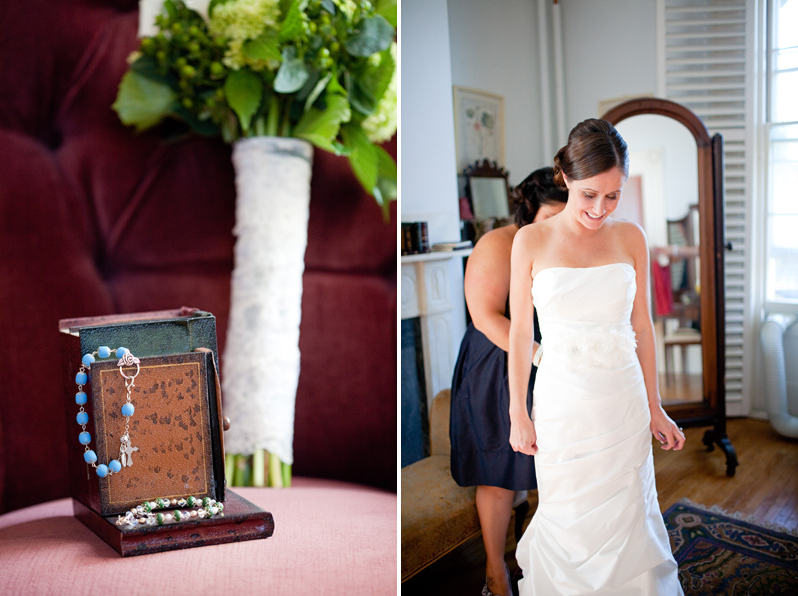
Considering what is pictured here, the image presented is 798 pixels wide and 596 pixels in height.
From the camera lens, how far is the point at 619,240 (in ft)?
3.79

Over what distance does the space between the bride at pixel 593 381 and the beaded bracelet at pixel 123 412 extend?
0.67m

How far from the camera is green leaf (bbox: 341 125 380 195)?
150cm

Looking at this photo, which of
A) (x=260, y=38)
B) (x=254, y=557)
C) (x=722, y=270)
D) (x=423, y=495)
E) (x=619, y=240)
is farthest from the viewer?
(x=423, y=495)

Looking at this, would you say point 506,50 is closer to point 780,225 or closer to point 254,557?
point 780,225

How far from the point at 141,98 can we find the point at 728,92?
1.23 meters

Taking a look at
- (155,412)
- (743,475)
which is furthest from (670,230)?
(155,412)

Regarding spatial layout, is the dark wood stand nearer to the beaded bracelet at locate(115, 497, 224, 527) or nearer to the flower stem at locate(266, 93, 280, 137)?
the beaded bracelet at locate(115, 497, 224, 527)

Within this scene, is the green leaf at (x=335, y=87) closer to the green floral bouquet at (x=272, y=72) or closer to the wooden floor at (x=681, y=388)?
the green floral bouquet at (x=272, y=72)

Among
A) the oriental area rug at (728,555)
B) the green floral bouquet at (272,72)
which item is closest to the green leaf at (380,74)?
the green floral bouquet at (272,72)

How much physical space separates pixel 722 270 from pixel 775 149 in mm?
304

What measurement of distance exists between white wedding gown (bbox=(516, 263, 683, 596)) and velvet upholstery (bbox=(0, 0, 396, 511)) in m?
0.57

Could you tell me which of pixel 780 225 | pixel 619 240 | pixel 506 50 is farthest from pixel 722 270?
pixel 506 50

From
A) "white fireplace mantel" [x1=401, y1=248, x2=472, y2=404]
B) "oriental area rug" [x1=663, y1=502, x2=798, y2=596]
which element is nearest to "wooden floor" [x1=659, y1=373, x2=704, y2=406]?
"oriental area rug" [x1=663, y1=502, x2=798, y2=596]

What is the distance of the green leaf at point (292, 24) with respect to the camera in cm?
131
